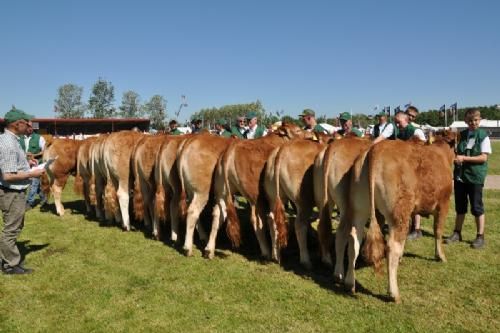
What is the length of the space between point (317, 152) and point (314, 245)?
6.77 ft

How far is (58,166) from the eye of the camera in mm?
10359

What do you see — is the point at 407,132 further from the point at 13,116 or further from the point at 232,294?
the point at 13,116

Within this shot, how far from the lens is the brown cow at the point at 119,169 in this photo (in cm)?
827

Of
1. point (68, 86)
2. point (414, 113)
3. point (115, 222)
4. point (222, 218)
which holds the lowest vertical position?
point (115, 222)

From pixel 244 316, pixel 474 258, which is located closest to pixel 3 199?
pixel 244 316

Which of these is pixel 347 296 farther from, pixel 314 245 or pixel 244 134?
pixel 244 134

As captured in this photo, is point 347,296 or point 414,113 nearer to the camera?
point 347,296

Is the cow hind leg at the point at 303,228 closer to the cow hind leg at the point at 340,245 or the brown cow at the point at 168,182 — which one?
the cow hind leg at the point at 340,245

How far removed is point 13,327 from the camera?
4445mm

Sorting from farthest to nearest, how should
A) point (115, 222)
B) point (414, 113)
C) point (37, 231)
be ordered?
point (115, 222), point (37, 231), point (414, 113)

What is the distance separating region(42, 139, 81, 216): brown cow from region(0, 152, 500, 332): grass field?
323 centimetres

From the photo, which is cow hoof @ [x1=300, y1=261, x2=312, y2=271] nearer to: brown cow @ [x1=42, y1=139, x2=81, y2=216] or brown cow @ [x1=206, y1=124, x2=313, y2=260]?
brown cow @ [x1=206, y1=124, x2=313, y2=260]

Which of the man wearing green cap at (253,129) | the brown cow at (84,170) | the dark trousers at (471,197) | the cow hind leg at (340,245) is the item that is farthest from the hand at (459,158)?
the brown cow at (84,170)

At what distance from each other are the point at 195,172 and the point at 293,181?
1.73 meters
